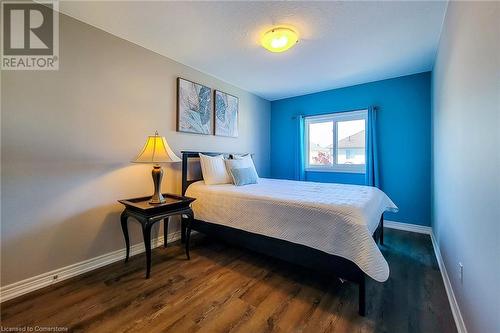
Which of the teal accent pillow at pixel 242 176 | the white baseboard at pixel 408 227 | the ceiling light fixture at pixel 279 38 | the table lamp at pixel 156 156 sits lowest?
the white baseboard at pixel 408 227

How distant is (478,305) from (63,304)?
267 cm

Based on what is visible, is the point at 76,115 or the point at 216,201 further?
the point at 216,201

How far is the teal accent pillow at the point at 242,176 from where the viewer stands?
288cm

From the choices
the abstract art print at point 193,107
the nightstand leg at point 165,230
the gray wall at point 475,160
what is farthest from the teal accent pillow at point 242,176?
the gray wall at point 475,160

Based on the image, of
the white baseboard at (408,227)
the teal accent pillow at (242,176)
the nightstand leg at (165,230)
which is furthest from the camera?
the white baseboard at (408,227)

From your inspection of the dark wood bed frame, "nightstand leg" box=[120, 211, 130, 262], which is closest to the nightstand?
"nightstand leg" box=[120, 211, 130, 262]

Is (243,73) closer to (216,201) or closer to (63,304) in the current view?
(216,201)

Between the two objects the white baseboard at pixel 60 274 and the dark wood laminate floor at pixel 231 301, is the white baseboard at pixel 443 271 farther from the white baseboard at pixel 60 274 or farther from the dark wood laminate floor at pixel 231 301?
the white baseboard at pixel 60 274

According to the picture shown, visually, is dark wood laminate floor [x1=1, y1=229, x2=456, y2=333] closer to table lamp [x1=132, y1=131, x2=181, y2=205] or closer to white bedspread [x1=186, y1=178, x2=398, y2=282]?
white bedspread [x1=186, y1=178, x2=398, y2=282]

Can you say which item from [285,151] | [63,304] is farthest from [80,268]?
[285,151]

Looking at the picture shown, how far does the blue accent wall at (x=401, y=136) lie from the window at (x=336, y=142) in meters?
0.16

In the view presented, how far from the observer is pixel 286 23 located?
208 cm

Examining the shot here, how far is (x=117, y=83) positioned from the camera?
2336 mm

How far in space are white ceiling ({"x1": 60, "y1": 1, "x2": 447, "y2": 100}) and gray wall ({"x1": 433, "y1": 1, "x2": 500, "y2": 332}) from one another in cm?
50
